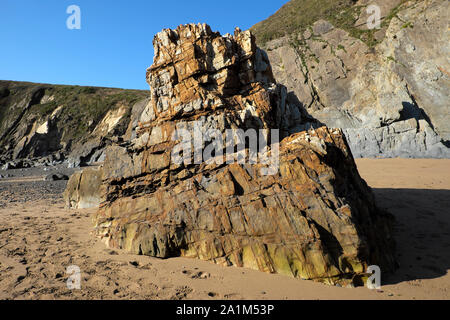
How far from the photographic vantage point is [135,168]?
7656 millimetres

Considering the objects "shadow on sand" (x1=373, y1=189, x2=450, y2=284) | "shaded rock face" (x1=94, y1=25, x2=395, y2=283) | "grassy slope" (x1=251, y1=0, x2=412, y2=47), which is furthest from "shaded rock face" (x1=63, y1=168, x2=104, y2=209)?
"grassy slope" (x1=251, y1=0, x2=412, y2=47)

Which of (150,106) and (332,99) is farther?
(332,99)

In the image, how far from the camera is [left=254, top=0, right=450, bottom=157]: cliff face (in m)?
20.4

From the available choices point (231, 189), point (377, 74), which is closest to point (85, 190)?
point (231, 189)

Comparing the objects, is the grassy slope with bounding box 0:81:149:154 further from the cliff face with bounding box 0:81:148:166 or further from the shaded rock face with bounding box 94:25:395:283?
the shaded rock face with bounding box 94:25:395:283

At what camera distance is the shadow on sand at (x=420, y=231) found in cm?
551

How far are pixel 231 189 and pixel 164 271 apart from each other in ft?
7.58

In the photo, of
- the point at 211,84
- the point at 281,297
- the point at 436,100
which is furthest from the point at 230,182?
the point at 436,100

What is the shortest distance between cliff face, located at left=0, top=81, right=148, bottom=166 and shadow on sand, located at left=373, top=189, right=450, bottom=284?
33677 mm

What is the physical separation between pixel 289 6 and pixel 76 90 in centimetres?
4851

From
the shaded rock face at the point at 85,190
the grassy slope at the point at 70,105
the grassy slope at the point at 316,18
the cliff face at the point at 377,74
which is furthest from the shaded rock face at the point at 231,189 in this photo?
the grassy slope at the point at 70,105

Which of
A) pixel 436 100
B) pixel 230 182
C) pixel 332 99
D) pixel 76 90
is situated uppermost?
pixel 76 90
